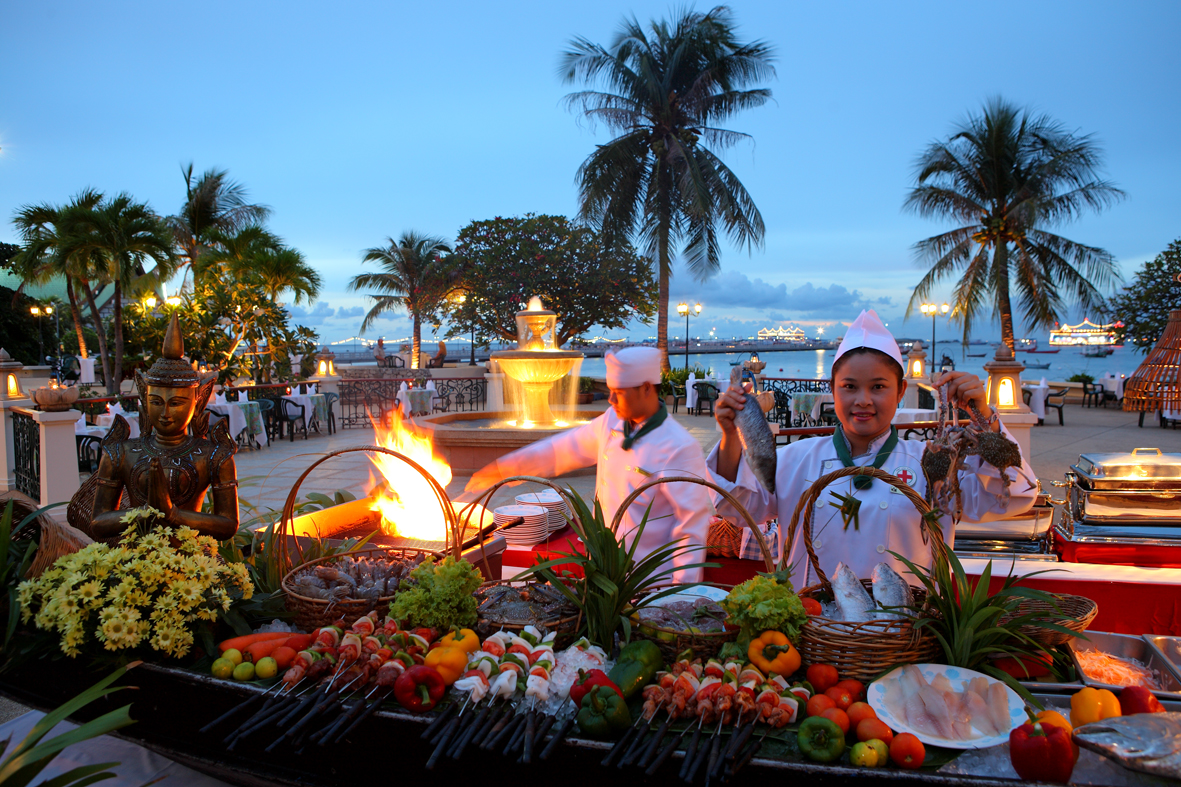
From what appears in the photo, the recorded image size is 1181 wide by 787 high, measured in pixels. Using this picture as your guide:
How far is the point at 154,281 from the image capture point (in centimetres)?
2489

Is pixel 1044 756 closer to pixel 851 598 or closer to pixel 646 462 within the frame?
pixel 851 598

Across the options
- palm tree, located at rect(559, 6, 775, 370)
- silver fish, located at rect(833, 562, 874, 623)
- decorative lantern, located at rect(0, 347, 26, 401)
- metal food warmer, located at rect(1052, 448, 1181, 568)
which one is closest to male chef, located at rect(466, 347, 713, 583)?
silver fish, located at rect(833, 562, 874, 623)

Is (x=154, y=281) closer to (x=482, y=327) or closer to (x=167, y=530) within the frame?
(x=482, y=327)

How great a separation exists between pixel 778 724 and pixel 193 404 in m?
2.21

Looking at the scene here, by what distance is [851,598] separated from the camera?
1862mm

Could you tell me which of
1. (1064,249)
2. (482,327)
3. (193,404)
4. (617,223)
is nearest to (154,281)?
(482,327)

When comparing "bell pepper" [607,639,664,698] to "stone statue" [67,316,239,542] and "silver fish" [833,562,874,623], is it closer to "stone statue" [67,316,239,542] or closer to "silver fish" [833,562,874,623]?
"silver fish" [833,562,874,623]

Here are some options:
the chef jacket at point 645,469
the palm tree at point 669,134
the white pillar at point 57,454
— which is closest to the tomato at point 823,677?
the chef jacket at point 645,469

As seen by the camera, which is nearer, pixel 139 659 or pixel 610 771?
pixel 610 771

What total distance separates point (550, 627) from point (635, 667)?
0.33 m

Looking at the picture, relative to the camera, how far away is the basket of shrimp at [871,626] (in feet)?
5.44

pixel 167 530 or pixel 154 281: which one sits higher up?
pixel 154 281

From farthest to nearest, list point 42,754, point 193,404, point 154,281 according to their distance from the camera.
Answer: point 154,281 → point 193,404 → point 42,754

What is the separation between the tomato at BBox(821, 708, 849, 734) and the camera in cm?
147
